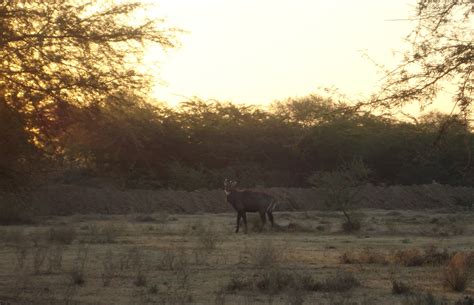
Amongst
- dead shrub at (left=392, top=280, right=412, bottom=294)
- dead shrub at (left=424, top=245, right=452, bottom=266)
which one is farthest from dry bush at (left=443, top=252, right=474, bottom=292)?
dead shrub at (left=424, top=245, right=452, bottom=266)

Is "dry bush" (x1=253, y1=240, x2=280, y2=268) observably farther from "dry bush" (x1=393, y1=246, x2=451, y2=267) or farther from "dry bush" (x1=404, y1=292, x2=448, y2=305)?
"dry bush" (x1=404, y1=292, x2=448, y2=305)

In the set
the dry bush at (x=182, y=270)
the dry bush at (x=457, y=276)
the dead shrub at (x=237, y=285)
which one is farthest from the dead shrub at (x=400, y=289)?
the dry bush at (x=182, y=270)

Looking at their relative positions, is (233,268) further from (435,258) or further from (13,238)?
(13,238)

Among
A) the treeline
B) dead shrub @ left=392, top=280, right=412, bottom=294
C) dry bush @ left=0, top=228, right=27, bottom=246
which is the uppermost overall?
the treeline

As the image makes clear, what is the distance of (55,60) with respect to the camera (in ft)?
41.5

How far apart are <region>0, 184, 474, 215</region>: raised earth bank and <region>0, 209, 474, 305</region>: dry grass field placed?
12674 mm

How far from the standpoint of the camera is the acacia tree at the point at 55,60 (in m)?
12.6

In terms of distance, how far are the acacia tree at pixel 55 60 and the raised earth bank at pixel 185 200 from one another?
81.4 ft

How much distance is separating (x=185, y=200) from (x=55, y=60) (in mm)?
32662

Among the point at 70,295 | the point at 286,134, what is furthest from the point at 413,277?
the point at 286,134

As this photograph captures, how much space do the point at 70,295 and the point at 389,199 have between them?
3970 cm

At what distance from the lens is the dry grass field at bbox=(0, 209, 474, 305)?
44.2ft

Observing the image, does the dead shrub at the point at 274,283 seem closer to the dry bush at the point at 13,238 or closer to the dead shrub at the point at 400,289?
the dead shrub at the point at 400,289

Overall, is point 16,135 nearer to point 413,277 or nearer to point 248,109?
point 413,277
